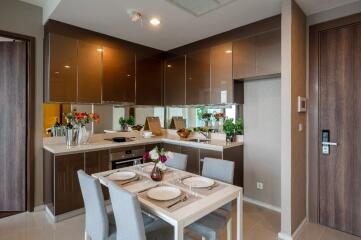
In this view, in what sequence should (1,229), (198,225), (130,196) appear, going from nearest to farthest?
(130,196) < (198,225) < (1,229)

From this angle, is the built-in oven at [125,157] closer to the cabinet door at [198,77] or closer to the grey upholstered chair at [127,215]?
the cabinet door at [198,77]

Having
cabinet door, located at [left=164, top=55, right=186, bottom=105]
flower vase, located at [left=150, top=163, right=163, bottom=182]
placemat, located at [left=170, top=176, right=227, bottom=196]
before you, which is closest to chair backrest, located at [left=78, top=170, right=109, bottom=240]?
flower vase, located at [left=150, top=163, right=163, bottom=182]

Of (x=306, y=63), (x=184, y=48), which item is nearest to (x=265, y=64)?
(x=306, y=63)

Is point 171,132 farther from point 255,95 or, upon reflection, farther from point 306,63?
point 306,63

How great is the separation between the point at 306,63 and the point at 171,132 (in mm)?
2562

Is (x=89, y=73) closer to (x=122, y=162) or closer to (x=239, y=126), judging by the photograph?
(x=122, y=162)

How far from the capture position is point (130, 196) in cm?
126

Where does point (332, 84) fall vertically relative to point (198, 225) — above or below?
above

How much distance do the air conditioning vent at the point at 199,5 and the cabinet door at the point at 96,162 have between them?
2115mm

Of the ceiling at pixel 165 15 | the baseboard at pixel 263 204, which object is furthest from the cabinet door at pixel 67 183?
the baseboard at pixel 263 204

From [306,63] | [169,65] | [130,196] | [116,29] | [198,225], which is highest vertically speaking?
[116,29]

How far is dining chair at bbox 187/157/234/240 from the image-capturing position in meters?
1.68

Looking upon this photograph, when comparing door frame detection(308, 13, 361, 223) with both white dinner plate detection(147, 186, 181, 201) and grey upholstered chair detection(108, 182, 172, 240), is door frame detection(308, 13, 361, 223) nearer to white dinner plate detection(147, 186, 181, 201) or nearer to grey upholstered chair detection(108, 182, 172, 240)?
white dinner plate detection(147, 186, 181, 201)

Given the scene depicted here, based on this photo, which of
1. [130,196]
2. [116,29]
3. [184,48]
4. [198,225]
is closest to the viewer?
[130,196]
